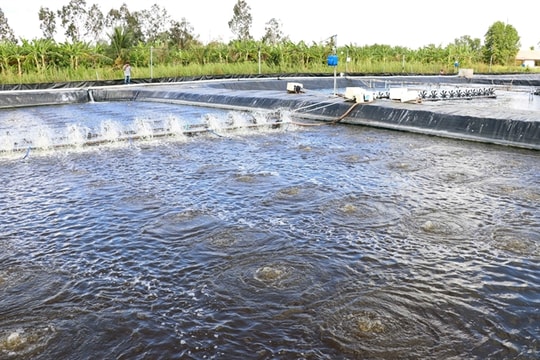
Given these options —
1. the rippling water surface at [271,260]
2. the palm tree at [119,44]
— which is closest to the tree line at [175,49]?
the palm tree at [119,44]

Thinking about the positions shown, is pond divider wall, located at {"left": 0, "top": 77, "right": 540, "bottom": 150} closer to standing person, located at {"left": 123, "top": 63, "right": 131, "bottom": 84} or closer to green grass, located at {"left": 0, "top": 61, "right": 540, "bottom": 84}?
standing person, located at {"left": 123, "top": 63, "right": 131, "bottom": 84}


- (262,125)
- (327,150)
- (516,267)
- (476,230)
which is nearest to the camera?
(516,267)

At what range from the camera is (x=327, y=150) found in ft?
31.3

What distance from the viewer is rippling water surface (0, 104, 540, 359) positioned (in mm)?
3232

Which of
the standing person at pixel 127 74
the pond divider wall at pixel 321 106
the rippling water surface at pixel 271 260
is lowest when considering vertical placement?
the rippling water surface at pixel 271 260

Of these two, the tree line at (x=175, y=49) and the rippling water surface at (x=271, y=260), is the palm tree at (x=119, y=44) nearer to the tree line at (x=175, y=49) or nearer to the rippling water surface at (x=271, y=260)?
the tree line at (x=175, y=49)

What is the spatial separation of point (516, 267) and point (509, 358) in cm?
143

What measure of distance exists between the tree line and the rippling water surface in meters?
16.7

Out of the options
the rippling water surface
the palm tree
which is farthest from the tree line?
the rippling water surface

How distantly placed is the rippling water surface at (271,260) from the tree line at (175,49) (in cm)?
1666

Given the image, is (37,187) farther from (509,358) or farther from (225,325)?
(509,358)

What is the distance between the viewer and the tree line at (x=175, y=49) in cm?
2475

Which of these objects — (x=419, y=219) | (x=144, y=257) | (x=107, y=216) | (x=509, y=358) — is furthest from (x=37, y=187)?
(x=509, y=358)

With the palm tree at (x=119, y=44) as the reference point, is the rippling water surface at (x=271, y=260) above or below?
below
